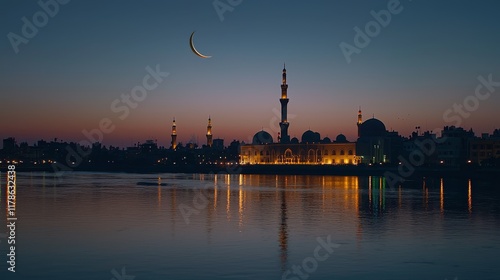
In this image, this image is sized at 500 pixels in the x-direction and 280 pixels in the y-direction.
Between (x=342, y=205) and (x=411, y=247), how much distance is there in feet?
55.6

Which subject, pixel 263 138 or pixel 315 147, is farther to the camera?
pixel 263 138

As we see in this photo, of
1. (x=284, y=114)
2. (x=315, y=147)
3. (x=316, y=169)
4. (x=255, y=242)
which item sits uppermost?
(x=284, y=114)

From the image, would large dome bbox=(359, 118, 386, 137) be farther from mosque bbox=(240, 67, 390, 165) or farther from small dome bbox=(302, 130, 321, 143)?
small dome bbox=(302, 130, 321, 143)

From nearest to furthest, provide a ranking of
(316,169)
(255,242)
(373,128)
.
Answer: (255,242) < (316,169) < (373,128)

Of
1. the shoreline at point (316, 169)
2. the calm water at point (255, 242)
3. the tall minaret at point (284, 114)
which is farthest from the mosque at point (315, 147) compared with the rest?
the calm water at point (255, 242)

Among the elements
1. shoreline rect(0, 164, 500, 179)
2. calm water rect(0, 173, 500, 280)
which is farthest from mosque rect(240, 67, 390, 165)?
calm water rect(0, 173, 500, 280)

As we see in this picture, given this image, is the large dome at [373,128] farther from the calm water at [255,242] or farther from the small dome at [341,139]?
the calm water at [255,242]

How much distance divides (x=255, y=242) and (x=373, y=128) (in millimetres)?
104231

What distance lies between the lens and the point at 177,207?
36.9 metres

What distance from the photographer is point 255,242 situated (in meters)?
22.8

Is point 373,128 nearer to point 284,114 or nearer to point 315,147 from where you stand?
point 315,147

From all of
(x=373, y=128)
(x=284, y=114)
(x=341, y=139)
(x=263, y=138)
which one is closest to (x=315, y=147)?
(x=341, y=139)

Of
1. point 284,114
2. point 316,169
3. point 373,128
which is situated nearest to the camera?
point 316,169

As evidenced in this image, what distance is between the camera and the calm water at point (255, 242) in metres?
17.8
